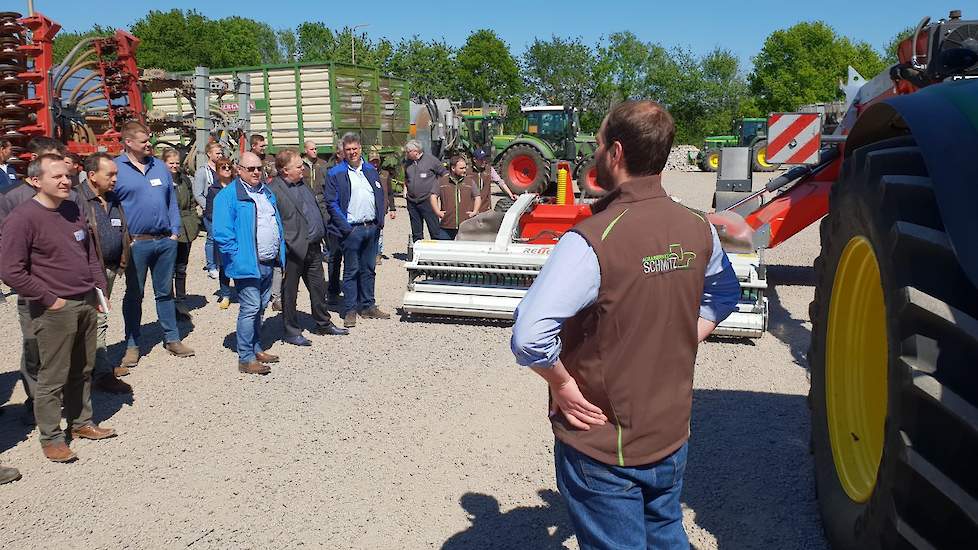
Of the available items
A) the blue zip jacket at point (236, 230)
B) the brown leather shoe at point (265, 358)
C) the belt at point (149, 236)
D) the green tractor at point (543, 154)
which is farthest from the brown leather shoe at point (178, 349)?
the green tractor at point (543, 154)

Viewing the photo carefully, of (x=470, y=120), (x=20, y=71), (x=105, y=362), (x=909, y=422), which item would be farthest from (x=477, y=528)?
(x=470, y=120)

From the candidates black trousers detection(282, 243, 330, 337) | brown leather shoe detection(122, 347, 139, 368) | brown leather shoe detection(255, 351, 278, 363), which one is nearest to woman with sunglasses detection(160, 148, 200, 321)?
brown leather shoe detection(122, 347, 139, 368)

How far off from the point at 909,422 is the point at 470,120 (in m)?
20.0

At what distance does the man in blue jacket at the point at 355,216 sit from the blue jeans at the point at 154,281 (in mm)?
1508

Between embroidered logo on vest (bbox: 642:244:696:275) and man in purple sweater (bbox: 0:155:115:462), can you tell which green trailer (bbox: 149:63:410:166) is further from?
embroidered logo on vest (bbox: 642:244:696:275)

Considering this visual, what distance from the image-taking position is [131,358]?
19.3 feet

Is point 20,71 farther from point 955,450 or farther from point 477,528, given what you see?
point 955,450

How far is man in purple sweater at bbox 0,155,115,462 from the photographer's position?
4020 mm

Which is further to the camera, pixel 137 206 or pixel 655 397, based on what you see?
pixel 137 206

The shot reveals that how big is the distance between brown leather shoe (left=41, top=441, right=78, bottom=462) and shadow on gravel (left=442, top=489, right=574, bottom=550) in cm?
234

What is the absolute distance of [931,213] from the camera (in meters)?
1.94

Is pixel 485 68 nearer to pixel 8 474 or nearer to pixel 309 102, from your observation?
pixel 309 102

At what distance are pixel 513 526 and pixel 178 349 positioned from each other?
3912 mm

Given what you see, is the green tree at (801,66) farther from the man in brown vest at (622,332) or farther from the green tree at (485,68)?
the man in brown vest at (622,332)
